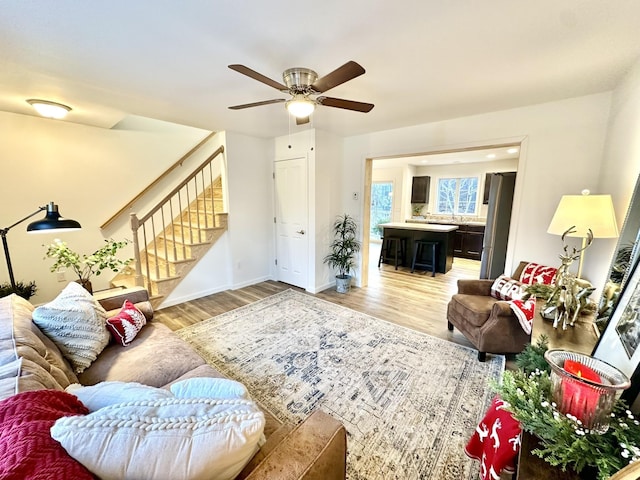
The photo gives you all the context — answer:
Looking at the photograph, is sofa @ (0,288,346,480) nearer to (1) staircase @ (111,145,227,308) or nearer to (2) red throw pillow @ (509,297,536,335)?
(1) staircase @ (111,145,227,308)

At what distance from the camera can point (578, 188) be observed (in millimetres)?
2586

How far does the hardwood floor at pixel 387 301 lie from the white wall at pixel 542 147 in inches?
44.4

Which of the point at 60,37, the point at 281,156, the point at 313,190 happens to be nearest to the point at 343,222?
the point at 313,190

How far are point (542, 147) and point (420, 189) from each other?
4.88 metres

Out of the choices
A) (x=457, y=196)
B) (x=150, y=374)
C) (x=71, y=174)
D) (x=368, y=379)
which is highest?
(x=71, y=174)

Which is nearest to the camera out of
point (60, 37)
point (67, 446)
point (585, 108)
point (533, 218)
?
point (67, 446)

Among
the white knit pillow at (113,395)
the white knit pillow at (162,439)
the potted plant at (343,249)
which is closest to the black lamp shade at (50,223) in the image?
the white knit pillow at (113,395)

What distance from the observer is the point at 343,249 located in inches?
166

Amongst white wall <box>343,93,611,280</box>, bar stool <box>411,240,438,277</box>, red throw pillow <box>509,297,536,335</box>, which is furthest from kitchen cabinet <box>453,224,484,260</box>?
red throw pillow <box>509,297,536,335</box>

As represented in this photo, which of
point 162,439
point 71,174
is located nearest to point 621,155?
point 162,439

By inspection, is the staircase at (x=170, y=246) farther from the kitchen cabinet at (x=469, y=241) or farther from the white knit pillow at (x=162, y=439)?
the kitchen cabinet at (x=469, y=241)

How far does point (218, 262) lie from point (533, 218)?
4.19 metres

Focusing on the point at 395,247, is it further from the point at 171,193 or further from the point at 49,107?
the point at 49,107

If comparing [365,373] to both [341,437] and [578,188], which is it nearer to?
[341,437]
